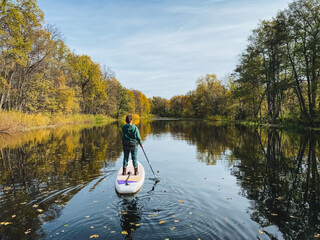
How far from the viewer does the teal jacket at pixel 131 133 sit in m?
7.76

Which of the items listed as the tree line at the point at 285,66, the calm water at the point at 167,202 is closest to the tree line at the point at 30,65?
the calm water at the point at 167,202

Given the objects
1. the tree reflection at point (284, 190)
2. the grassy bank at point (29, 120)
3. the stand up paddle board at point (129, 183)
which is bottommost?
the tree reflection at point (284, 190)

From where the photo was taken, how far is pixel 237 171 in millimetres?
10266

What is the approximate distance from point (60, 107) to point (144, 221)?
131 ft

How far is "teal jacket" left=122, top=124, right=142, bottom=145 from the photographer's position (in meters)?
7.76

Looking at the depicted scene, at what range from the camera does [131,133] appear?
25.8 ft

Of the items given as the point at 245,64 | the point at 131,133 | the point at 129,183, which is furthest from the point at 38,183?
Answer: the point at 245,64

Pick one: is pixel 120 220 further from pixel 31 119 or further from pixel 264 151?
pixel 31 119

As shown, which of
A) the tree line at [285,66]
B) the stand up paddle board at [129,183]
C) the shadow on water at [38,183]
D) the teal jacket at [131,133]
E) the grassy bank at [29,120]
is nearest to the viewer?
the shadow on water at [38,183]

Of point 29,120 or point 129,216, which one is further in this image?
point 29,120

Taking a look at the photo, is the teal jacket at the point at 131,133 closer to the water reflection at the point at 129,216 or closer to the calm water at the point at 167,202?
the calm water at the point at 167,202

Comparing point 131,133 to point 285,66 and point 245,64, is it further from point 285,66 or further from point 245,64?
point 245,64

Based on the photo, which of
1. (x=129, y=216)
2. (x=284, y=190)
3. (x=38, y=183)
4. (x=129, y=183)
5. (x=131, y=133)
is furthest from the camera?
(x=38, y=183)

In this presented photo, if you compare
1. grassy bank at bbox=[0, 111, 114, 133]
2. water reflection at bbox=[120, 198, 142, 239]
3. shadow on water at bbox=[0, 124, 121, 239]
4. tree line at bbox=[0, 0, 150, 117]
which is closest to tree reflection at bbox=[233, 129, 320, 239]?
water reflection at bbox=[120, 198, 142, 239]
